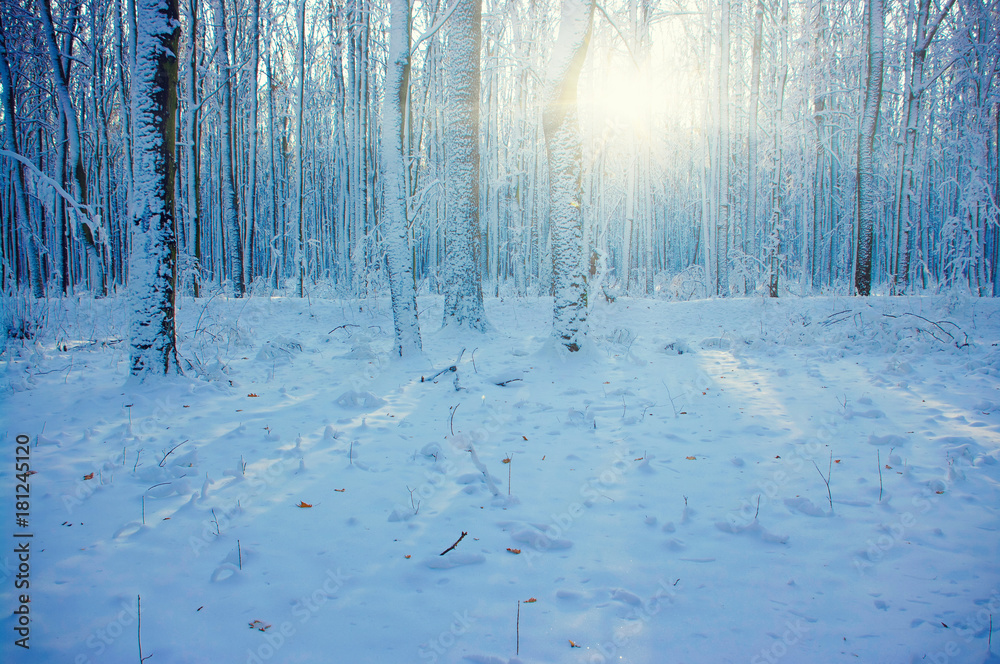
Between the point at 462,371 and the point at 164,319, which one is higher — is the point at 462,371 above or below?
below

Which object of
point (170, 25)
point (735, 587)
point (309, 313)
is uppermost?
point (170, 25)

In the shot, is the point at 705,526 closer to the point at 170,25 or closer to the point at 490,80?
the point at 170,25

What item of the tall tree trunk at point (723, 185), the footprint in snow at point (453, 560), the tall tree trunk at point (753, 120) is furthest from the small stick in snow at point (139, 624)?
the tall tree trunk at point (753, 120)

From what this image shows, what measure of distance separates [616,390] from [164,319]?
15.3ft

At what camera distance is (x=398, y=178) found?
596 cm

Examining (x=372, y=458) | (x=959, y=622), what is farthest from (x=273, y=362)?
(x=959, y=622)

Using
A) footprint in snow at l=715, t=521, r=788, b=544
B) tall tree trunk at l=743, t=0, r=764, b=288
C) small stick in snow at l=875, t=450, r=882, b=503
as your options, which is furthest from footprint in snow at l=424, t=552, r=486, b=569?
tall tree trunk at l=743, t=0, r=764, b=288

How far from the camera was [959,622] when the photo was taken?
5.21 ft

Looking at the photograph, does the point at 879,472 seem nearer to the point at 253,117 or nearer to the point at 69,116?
the point at 69,116

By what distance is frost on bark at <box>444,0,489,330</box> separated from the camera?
24.1 feet

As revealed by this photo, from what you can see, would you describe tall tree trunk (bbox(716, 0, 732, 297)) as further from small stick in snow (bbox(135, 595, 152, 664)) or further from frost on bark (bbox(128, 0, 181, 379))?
small stick in snow (bbox(135, 595, 152, 664))

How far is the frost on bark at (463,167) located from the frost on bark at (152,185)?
388 cm

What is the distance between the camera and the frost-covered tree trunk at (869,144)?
10.5 m

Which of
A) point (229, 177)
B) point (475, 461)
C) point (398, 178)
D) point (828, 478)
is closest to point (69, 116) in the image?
point (229, 177)
